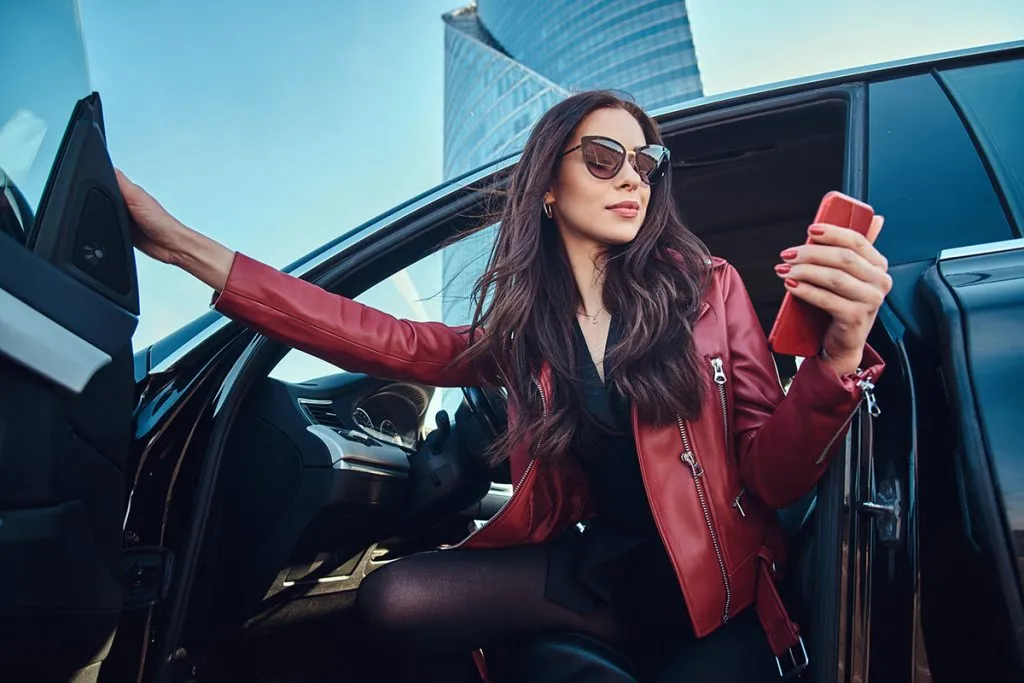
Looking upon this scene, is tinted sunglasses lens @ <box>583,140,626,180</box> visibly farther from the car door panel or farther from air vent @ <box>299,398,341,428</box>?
air vent @ <box>299,398,341,428</box>

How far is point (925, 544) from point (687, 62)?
58.5 metres

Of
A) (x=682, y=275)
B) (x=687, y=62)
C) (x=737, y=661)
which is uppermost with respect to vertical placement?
(x=687, y=62)

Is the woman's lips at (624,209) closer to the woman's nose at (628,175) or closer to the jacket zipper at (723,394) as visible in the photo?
the woman's nose at (628,175)

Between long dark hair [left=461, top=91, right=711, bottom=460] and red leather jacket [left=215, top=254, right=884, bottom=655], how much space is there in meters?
0.04

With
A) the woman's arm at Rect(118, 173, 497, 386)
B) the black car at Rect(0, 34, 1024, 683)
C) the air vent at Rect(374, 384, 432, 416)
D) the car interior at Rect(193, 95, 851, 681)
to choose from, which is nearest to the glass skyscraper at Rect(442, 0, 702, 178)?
the air vent at Rect(374, 384, 432, 416)

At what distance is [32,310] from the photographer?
87cm

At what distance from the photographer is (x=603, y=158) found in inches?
61.0

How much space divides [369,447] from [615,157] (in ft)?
3.36

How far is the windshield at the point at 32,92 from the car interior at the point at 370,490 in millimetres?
626

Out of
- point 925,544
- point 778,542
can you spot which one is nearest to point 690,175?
point 778,542

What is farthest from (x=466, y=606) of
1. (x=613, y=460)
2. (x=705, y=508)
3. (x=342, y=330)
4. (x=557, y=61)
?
(x=557, y=61)

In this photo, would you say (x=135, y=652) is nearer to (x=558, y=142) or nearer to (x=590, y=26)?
(x=558, y=142)

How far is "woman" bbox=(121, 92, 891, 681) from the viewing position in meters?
1.15

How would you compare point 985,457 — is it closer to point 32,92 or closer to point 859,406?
point 859,406
